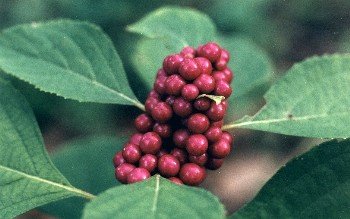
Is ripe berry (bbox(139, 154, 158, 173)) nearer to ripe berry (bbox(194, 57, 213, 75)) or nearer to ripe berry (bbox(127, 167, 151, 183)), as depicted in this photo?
ripe berry (bbox(127, 167, 151, 183))

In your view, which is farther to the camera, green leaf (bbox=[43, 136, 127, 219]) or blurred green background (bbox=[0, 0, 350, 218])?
blurred green background (bbox=[0, 0, 350, 218])

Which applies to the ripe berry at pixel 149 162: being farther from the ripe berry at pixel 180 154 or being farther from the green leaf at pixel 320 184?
the green leaf at pixel 320 184

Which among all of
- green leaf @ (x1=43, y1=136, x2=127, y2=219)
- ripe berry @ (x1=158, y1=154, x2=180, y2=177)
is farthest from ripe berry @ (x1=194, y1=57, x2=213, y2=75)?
green leaf @ (x1=43, y1=136, x2=127, y2=219)

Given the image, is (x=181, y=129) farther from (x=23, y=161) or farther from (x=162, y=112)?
(x=23, y=161)

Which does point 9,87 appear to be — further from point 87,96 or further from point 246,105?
point 246,105

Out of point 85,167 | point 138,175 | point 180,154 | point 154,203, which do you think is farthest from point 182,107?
point 85,167

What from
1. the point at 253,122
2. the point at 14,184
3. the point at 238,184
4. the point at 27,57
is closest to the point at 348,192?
the point at 253,122
